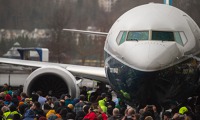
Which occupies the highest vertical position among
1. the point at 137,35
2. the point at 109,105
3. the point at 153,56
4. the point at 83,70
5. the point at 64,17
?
the point at 137,35

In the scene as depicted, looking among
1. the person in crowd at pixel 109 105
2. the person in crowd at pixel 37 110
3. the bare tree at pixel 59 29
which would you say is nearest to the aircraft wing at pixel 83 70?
the person in crowd at pixel 109 105

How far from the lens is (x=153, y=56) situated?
14.0 meters

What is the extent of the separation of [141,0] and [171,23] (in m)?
18.0

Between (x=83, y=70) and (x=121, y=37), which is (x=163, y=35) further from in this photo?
(x=83, y=70)

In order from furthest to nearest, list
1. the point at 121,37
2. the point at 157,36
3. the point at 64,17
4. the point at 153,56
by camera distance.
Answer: the point at 64,17 < the point at 121,37 < the point at 157,36 < the point at 153,56

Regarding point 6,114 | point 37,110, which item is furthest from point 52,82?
point 6,114

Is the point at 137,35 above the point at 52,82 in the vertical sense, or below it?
above

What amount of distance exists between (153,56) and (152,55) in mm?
31

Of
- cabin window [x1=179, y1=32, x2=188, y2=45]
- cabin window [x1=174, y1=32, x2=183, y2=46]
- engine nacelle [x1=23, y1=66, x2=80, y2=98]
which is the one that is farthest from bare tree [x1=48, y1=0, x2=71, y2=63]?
cabin window [x1=174, y1=32, x2=183, y2=46]

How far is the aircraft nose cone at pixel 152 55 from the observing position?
1402 cm

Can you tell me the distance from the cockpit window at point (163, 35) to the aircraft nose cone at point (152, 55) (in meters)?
0.24

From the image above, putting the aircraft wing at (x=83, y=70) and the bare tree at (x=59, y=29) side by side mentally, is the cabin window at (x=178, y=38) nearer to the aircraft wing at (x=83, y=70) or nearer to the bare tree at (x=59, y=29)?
the aircraft wing at (x=83, y=70)

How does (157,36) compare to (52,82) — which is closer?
(157,36)

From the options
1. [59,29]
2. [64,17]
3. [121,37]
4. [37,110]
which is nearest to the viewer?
[37,110]
